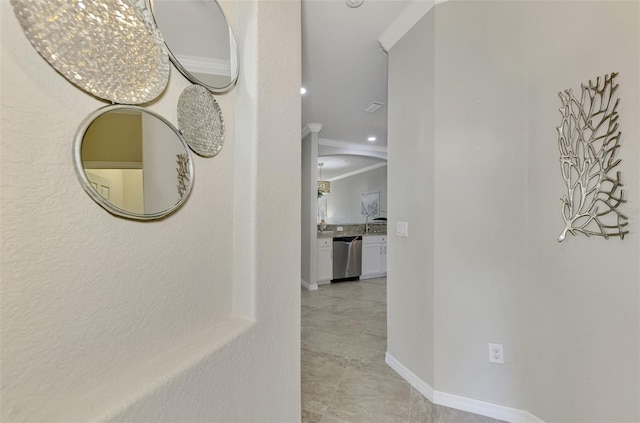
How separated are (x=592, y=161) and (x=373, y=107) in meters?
2.69

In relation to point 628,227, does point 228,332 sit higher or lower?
lower

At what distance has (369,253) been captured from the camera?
5.36 meters

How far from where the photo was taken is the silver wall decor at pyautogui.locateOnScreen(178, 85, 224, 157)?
31.1 inches

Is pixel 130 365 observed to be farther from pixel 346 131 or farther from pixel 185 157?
pixel 346 131

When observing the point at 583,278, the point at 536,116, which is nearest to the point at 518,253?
the point at 583,278

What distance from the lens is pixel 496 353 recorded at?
162 cm

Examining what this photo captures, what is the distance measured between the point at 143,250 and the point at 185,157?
0.96 ft

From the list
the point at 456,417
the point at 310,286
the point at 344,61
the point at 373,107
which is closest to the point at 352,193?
the point at 310,286

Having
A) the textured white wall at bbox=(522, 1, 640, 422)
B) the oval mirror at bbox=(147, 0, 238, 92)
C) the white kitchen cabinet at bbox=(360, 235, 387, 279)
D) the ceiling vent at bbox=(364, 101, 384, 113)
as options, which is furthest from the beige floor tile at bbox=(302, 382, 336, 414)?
the white kitchen cabinet at bbox=(360, 235, 387, 279)

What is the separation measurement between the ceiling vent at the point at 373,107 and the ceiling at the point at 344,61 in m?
0.06

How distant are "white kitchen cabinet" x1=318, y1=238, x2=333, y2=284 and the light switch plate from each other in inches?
111

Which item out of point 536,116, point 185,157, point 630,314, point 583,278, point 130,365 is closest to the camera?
point 130,365

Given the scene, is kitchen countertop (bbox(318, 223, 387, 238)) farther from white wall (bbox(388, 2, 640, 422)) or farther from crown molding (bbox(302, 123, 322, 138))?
white wall (bbox(388, 2, 640, 422))


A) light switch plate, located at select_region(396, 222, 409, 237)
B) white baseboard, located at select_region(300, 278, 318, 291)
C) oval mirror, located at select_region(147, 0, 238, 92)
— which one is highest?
oval mirror, located at select_region(147, 0, 238, 92)
